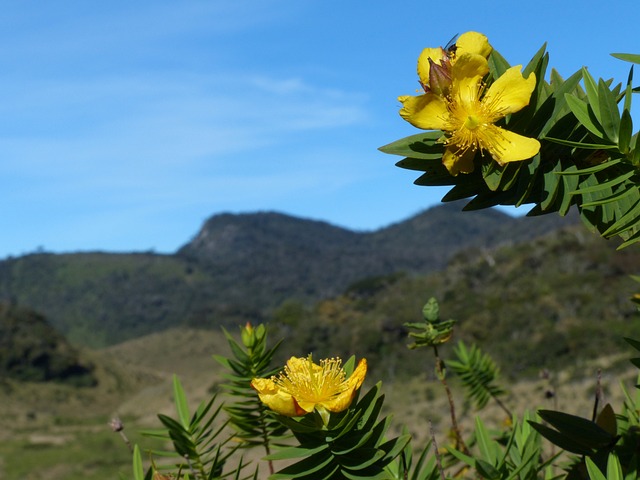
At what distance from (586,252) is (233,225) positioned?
11166 cm

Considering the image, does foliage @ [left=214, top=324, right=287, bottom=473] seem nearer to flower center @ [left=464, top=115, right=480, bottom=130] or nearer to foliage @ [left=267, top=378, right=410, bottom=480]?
foliage @ [left=267, top=378, right=410, bottom=480]

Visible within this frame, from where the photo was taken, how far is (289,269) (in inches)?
4259

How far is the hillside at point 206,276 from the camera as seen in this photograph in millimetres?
88312

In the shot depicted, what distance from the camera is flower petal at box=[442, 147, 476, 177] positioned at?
4.01 ft

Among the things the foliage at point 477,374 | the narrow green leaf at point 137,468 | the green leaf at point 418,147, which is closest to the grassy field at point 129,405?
the foliage at point 477,374

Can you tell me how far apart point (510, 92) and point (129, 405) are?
43.7m

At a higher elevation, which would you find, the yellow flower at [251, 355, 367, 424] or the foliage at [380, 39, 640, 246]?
the foliage at [380, 39, 640, 246]

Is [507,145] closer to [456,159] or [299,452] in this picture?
[456,159]

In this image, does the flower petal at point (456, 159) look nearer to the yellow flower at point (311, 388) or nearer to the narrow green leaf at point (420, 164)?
the narrow green leaf at point (420, 164)

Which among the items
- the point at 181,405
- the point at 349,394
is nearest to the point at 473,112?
the point at 349,394

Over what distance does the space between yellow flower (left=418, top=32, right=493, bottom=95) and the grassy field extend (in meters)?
4.37

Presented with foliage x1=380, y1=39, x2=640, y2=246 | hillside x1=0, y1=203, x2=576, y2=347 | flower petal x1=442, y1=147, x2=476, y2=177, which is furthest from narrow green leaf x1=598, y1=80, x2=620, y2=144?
hillside x1=0, y1=203, x2=576, y2=347

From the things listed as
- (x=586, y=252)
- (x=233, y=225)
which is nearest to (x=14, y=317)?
(x=586, y=252)

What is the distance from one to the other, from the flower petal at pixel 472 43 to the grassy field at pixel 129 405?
174 inches
